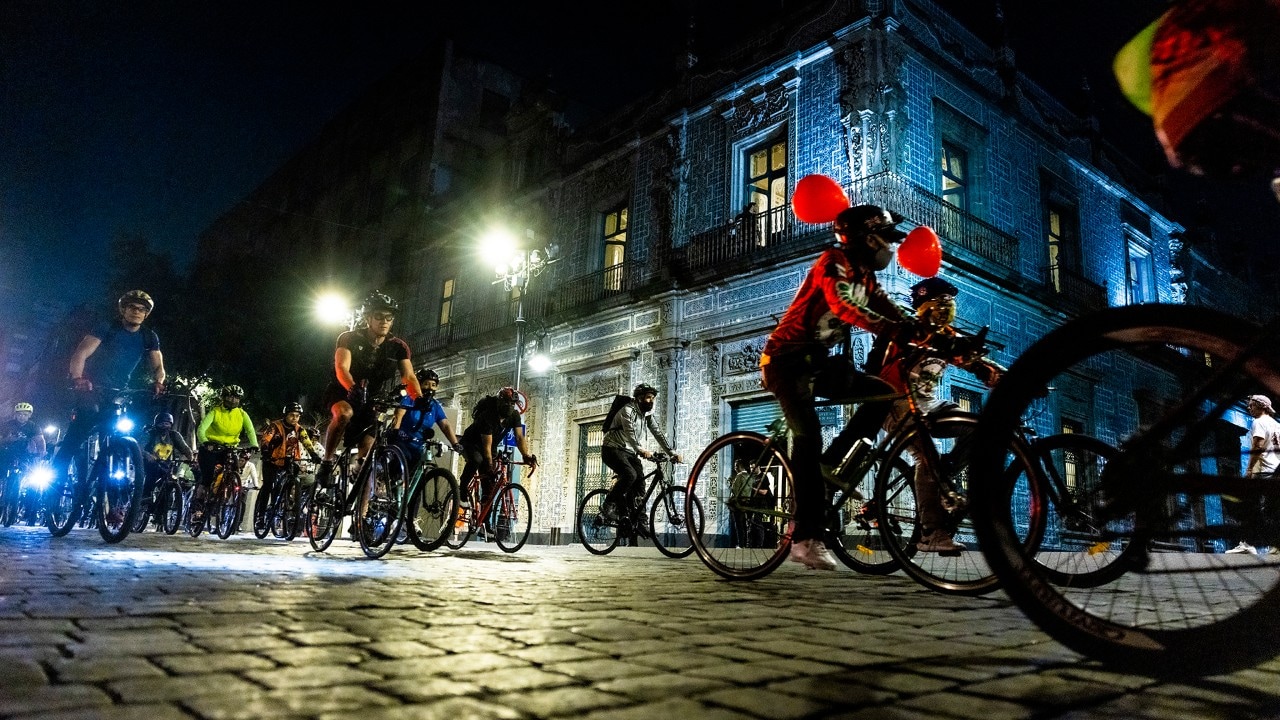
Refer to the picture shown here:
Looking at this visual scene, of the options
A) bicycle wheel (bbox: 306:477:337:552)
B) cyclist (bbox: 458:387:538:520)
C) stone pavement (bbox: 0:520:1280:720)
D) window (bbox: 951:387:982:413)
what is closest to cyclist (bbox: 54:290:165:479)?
bicycle wheel (bbox: 306:477:337:552)

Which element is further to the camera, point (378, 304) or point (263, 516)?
point (263, 516)

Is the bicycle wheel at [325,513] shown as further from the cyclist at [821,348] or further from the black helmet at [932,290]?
the black helmet at [932,290]

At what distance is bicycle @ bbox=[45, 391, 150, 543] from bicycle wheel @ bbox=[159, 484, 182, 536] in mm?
1029

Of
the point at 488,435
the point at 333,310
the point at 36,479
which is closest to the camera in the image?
the point at 488,435

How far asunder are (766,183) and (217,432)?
11449 mm

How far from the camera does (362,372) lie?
19.4ft

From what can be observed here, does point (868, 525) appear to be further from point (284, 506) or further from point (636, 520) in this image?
point (284, 506)

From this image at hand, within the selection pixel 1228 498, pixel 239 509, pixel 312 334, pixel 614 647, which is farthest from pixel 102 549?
pixel 312 334

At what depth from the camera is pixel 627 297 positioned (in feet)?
54.5

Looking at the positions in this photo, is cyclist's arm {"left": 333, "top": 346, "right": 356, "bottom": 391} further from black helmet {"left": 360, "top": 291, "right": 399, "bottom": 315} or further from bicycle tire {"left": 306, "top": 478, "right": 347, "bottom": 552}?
bicycle tire {"left": 306, "top": 478, "right": 347, "bottom": 552}

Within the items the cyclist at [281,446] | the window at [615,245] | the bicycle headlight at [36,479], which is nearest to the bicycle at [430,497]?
the cyclist at [281,446]

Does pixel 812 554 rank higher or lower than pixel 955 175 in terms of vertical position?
lower

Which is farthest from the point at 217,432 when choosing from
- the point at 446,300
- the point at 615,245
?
the point at 446,300

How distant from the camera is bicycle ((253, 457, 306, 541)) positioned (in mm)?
8320
